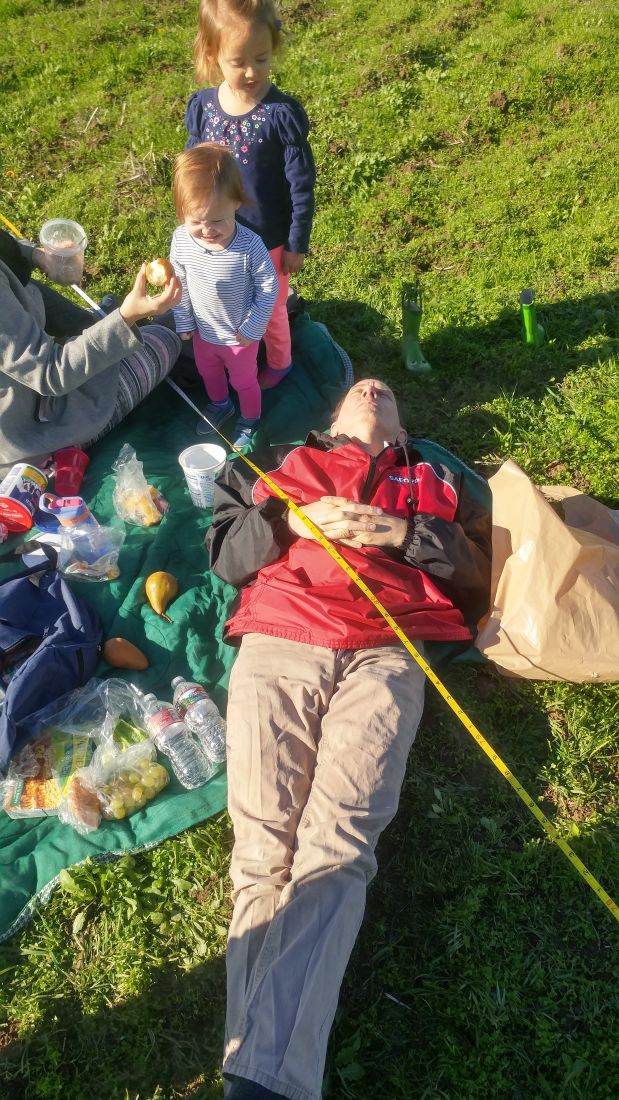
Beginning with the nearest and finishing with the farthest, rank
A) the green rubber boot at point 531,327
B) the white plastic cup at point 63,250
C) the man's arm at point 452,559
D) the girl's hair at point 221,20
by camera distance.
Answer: the man's arm at point 452,559 → the girl's hair at point 221,20 → the white plastic cup at point 63,250 → the green rubber boot at point 531,327

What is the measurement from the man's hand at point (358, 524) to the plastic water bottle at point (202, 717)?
1.01 metres

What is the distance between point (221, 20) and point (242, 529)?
270cm

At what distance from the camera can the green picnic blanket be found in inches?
129

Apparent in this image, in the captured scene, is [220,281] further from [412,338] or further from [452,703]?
[452,703]

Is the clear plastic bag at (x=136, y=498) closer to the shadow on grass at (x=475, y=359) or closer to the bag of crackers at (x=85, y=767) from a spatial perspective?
the bag of crackers at (x=85, y=767)

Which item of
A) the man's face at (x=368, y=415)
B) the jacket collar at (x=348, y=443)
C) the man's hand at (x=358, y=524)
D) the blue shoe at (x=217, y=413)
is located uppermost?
the man's face at (x=368, y=415)

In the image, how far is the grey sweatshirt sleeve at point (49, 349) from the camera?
148 inches

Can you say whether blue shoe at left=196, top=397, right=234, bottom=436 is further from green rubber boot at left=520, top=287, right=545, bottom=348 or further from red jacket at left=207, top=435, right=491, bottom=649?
green rubber boot at left=520, top=287, right=545, bottom=348

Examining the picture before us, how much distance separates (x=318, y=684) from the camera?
331 cm

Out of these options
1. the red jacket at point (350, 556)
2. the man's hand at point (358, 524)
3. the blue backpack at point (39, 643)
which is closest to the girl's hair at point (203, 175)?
the red jacket at point (350, 556)

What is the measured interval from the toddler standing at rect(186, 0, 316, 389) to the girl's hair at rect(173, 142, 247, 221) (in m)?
0.43

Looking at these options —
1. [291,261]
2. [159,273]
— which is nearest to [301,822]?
[159,273]

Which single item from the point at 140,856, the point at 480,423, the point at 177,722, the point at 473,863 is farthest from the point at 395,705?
the point at 480,423

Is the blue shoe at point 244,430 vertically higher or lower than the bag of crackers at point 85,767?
higher
